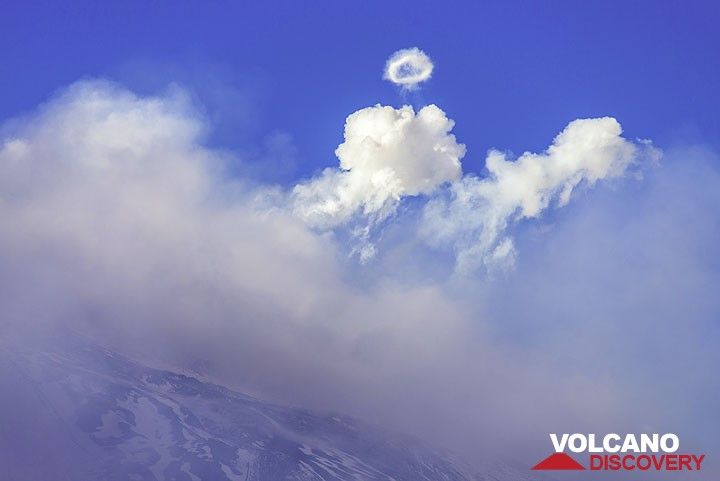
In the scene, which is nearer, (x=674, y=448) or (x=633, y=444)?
(x=633, y=444)

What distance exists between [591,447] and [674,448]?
33.2 m

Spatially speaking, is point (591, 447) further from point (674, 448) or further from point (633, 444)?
point (674, 448)

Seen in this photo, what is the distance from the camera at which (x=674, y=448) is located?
167750mm

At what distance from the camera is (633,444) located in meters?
150

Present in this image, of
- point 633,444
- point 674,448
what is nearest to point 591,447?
point 633,444

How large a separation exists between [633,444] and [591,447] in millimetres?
9959

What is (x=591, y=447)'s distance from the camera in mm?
152625

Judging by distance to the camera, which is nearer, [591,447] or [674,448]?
[591,447]
